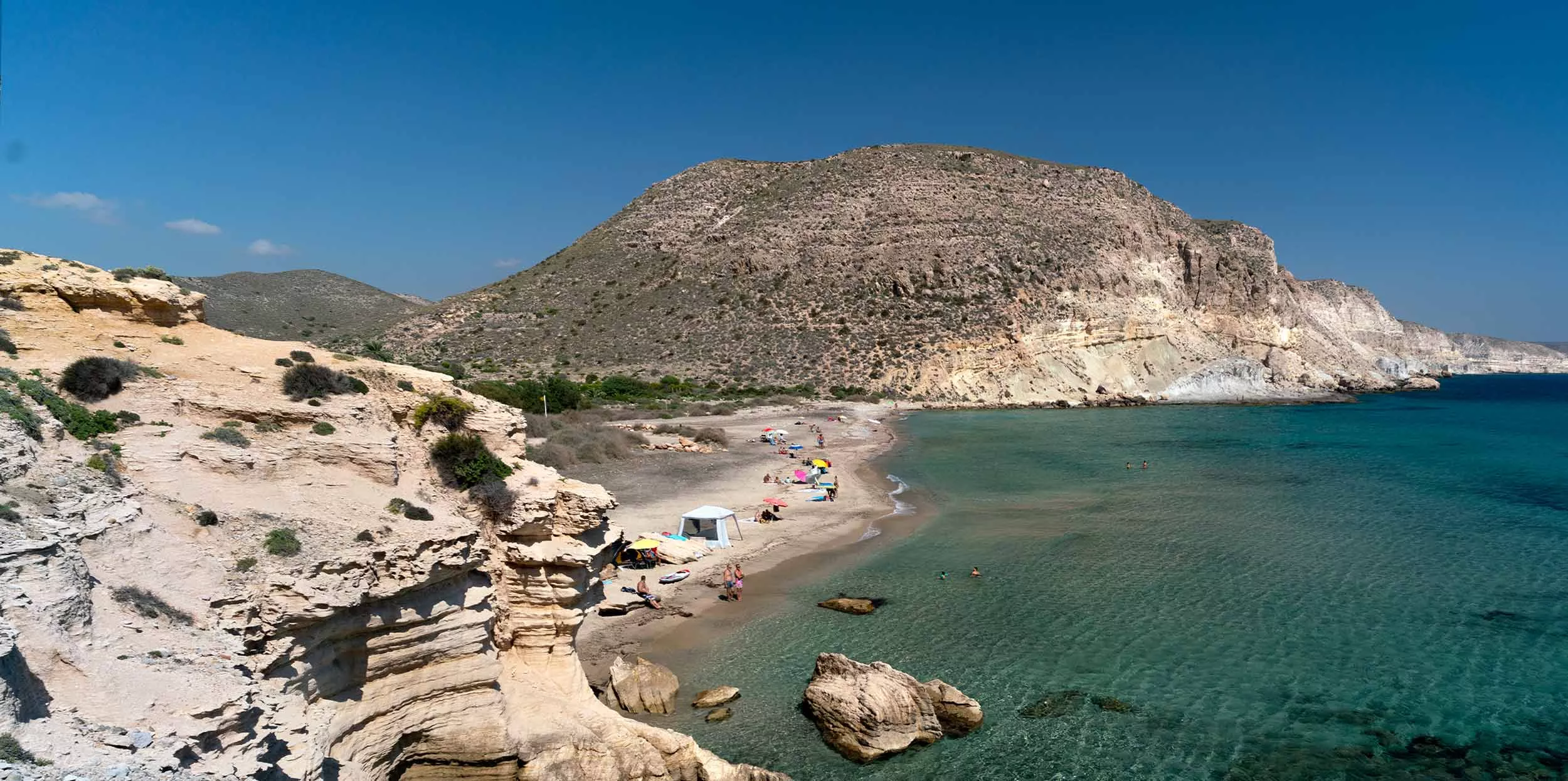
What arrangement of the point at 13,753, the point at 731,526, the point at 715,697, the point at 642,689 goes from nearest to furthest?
the point at 13,753 < the point at 642,689 < the point at 715,697 < the point at 731,526

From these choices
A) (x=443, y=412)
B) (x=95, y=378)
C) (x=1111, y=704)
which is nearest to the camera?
(x=95, y=378)

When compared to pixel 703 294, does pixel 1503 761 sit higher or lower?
lower

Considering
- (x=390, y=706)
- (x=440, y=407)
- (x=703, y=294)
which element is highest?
(x=703, y=294)

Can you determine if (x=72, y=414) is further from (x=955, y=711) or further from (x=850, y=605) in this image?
(x=850, y=605)

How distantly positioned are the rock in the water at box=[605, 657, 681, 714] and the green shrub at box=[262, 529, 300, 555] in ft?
21.2

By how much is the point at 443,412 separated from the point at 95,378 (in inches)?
135

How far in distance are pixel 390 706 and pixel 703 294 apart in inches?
2687

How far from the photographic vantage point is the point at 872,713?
11.0 meters

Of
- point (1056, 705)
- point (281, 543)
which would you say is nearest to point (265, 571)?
point (281, 543)

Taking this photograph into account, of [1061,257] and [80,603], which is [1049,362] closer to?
[1061,257]

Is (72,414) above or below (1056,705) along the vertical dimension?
above

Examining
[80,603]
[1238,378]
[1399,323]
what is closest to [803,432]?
[80,603]

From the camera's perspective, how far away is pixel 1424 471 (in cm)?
3500

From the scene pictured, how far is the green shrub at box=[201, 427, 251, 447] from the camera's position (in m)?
7.88
